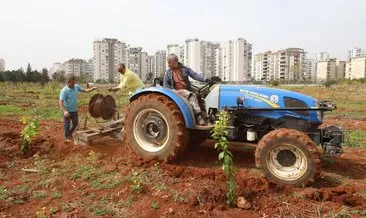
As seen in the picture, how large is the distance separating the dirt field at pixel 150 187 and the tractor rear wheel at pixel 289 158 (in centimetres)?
18

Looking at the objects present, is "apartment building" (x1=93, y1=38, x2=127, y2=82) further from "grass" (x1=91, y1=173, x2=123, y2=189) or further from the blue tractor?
"grass" (x1=91, y1=173, x2=123, y2=189)

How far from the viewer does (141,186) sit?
5160 mm

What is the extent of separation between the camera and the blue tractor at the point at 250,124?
5.40m

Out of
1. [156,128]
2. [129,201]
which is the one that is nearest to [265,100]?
[156,128]

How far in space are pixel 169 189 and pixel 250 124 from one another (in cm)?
194

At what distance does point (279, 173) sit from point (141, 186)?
6.82 feet

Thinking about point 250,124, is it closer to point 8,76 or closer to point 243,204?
point 243,204

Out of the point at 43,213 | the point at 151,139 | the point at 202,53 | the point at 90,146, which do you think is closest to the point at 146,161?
the point at 151,139

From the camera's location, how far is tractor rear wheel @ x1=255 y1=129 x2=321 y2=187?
5.16 m

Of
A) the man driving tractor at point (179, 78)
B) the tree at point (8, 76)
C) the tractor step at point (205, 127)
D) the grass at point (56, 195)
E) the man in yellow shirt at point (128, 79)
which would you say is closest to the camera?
the grass at point (56, 195)

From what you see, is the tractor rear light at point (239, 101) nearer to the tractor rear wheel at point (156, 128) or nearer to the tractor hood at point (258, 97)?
the tractor hood at point (258, 97)

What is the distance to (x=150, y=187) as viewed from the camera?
5.25 metres

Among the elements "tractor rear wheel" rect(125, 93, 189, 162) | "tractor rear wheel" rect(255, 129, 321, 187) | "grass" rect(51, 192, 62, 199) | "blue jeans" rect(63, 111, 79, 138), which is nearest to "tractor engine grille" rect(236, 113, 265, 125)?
"tractor rear wheel" rect(255, 129, 321, 187)

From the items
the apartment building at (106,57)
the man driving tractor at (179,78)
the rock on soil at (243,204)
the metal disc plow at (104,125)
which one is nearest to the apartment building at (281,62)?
the apartment building at (106,57)
